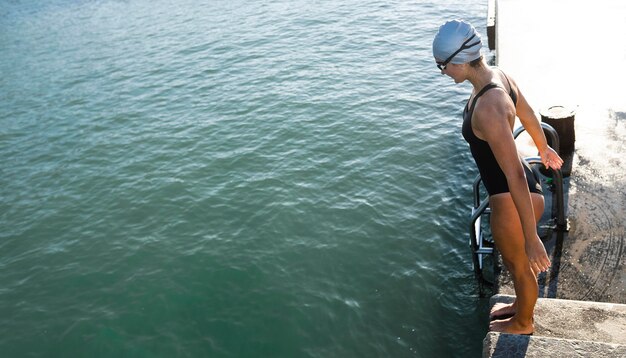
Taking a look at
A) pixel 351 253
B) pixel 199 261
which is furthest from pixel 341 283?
pixel 199 261

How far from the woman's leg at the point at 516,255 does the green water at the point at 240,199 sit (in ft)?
7.26

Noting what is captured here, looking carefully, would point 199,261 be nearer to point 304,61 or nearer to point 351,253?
point 351,253

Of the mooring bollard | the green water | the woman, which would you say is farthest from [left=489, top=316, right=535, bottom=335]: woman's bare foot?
the mooring bollard

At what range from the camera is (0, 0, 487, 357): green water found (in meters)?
8.27

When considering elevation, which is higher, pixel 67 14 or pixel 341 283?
pixel 67 14

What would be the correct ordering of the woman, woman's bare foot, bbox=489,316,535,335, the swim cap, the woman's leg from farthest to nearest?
woman's bare foot, bbox=489,316,535,335, the woman's leg, the swim cap, the woman

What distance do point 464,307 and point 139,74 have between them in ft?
45.3

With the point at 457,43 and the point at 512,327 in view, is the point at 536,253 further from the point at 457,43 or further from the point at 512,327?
the point at 457,43

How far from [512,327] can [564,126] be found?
4.31 meters

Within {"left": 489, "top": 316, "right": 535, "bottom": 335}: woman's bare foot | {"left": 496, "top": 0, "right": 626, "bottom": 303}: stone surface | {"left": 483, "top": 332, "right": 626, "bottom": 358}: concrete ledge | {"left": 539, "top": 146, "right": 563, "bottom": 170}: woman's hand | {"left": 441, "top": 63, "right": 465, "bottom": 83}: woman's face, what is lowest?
{"left": 496, "top": 0, "right": 626, "bottom": 303}: stone surface

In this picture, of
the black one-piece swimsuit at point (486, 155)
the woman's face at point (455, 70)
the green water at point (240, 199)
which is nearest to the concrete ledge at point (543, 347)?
the black one-piece swimsuit at point (486, 155)

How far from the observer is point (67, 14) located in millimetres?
26031

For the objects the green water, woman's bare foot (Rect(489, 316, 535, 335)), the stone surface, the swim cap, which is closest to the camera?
the swim cap

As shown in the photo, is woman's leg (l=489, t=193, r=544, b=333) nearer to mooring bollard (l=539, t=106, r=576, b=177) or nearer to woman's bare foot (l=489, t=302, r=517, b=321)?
woman's bare foot (l=489, t=302, r=517, b=321)
